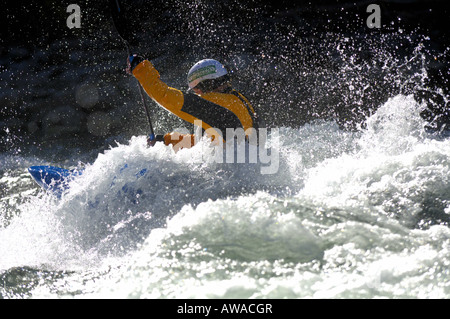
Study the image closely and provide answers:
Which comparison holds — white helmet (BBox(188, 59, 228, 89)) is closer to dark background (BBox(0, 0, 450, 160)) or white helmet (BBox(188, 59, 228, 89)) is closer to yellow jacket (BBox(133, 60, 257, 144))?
yellow jacket (BBox(133, 60, 257, 144))

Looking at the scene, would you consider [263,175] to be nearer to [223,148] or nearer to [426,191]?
[223,148]

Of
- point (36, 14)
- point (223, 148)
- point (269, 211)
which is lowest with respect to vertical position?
point (269, 211)

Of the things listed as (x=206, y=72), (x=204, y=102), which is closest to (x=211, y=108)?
(x=204, y=102)

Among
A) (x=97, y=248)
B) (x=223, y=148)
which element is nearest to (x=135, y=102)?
(x=223, y=148)

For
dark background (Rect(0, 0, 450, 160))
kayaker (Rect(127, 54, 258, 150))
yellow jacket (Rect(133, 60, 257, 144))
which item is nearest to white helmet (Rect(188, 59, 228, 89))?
kayaker (Rect(127, 54, 258, 150))

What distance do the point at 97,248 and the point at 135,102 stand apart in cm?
610

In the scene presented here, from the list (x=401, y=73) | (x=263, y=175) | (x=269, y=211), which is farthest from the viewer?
(x=401, y=73)

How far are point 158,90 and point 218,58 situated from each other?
529 cm

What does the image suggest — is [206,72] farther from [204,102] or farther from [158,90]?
[158,90]

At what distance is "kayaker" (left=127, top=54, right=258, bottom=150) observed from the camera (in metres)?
4.48

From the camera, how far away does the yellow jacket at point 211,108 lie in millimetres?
4477

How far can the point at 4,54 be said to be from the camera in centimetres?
1071

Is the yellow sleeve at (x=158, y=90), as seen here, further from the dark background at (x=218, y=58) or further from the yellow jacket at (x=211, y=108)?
the dark background at (x=218, y=58)

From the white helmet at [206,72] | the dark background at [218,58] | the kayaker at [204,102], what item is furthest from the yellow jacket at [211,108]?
the dark background at [218,58]
